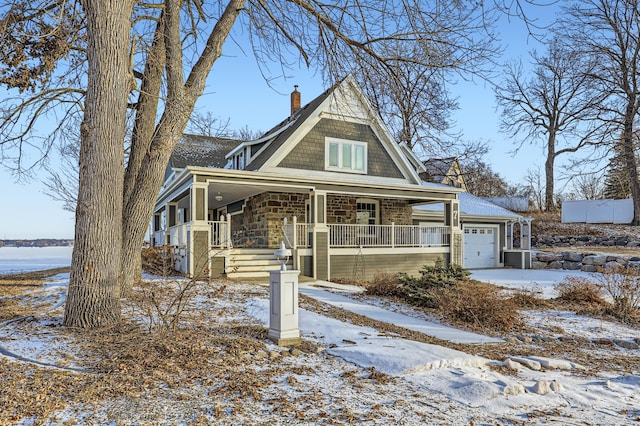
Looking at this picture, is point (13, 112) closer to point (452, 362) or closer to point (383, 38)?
point (383, 38)

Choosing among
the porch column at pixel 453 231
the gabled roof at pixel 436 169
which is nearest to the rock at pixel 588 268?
the porch column at pixel 453 231

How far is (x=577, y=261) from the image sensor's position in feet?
70.1

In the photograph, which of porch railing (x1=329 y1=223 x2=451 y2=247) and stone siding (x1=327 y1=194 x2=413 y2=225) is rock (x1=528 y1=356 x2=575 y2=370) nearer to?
porch railing (x1=329 y1=223 x2=451 y2=247)

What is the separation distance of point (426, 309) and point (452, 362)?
4.49 metres

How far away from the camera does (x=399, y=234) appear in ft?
56.7

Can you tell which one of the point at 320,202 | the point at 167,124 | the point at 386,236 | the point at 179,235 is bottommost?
the point at 386,236

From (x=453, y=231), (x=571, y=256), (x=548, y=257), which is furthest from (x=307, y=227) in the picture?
(x=548, y=257)

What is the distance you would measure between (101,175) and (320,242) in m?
9.21

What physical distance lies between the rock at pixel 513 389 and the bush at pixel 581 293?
24.2 feet

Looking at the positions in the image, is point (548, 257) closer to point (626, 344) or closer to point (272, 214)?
point (272, 214)

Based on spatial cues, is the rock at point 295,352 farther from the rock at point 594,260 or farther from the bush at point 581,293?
the rock at point 594,260

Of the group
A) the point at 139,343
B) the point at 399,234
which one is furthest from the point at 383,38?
the point at 399,234

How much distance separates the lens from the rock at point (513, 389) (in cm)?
432

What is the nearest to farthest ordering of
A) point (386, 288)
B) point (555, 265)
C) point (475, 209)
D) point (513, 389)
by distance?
1. point (513, 389)
2. point (386, 288)
3. point (555, 265)
4. point (475, 209)
